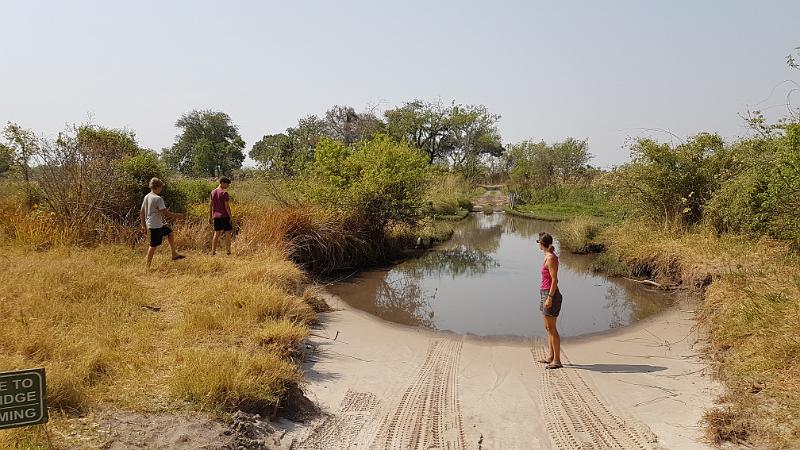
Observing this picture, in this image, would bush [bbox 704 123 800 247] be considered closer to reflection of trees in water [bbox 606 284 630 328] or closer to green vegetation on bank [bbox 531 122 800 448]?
green vegetation on bank [bbox 531 122 800 448]

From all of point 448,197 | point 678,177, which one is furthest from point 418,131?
point 678,177

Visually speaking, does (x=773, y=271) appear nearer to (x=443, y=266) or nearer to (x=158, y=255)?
(x=443, y=266)

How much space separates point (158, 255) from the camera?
10648mm

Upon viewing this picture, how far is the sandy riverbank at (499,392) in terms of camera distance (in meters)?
4.99

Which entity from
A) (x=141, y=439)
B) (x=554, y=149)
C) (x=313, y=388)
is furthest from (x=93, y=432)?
(x=554, y=149)

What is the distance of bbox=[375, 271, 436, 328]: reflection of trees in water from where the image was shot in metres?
10.3

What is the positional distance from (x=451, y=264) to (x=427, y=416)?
10.9m

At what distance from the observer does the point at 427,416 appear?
5.41 m

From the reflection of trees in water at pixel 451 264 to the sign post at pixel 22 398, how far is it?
37.7 ft

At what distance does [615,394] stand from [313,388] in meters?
3.65

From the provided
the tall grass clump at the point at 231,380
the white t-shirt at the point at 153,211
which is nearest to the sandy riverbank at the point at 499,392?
the tall grass clump at the point at 231,380

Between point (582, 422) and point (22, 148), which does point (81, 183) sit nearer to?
point (22, 148)

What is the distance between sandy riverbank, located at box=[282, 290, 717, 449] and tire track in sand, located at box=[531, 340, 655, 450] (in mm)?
12

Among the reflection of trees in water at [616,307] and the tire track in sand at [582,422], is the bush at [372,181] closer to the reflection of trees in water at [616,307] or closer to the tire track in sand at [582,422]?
the reflection of trees in water at [616,307]
